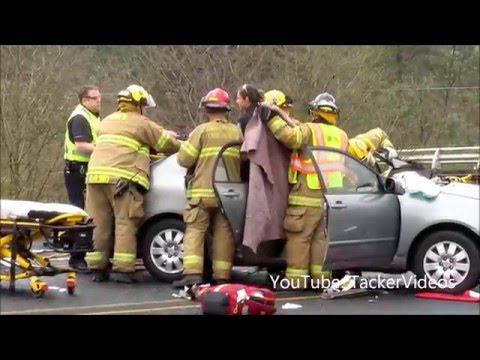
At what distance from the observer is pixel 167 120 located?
14430 mm

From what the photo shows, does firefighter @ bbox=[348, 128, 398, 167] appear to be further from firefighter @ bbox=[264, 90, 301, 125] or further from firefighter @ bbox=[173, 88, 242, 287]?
firefighter @ bbox=[173, 88, 242, 287]

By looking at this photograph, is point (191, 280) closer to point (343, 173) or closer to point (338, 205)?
point (338, 205)

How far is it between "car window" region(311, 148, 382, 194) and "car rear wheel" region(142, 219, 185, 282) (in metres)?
1.53

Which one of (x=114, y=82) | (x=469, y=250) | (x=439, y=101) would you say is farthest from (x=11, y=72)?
(x=439, y=101)

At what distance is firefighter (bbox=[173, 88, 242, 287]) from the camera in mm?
7043

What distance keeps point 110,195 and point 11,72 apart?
507 cm

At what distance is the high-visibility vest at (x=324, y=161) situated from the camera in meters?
6.99

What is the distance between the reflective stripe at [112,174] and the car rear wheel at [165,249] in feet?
1.50

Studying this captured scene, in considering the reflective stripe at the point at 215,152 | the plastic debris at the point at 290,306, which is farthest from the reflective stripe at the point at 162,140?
the plastic debris at the point at 290,306

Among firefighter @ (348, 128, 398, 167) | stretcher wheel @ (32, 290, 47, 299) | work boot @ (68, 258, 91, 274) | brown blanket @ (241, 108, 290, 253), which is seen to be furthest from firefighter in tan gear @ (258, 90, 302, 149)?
stretcher wheel @ (32, 290, 47, 299)

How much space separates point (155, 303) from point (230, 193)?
1208 mm

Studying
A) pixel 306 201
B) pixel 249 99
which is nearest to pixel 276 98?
pixel 249 99

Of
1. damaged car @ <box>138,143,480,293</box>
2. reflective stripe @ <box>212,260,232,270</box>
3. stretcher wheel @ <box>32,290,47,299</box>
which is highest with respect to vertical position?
damaged car @ <box>138,143,480,293</box>

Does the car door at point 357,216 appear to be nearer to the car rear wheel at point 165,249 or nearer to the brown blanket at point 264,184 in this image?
the brown blanket at point 264,184
